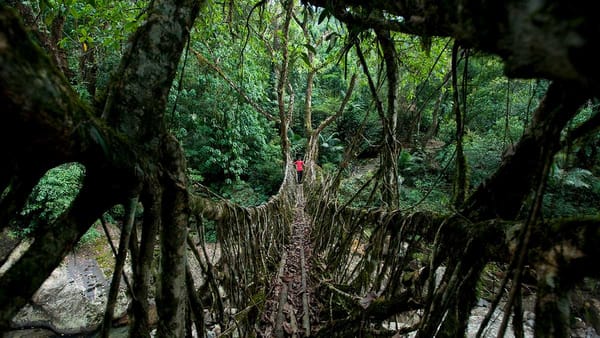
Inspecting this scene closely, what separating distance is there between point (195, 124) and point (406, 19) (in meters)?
5.72

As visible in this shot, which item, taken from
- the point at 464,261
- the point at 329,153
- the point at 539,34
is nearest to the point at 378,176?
the point at 464,261

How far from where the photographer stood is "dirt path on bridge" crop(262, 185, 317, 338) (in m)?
1.79

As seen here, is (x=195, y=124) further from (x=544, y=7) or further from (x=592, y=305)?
(x=592, y=305)

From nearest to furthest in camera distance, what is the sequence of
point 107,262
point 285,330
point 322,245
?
1. point 285,330
2. point 322,245
3. point 107,262

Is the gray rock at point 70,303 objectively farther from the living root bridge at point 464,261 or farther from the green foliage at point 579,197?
the green foliage at point 579,197

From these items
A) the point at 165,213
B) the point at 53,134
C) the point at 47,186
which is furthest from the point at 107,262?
the point at 53,134

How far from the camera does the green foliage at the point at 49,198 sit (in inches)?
159

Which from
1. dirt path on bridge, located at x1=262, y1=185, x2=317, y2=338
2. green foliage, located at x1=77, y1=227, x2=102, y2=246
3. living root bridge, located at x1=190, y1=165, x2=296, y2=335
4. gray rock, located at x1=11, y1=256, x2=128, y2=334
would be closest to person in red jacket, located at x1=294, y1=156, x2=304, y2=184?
dirt path on bridge, located at x1=262, y1=185, x2=317, y2=338

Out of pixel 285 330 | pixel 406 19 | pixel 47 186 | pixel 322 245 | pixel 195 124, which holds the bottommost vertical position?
pixel 285 330

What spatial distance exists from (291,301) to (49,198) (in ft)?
13.7

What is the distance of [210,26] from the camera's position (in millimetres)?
2188

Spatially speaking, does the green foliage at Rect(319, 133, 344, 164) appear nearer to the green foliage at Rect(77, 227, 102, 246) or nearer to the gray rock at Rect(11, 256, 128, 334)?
the green foliage at Rect(77, 227, 102, 246)

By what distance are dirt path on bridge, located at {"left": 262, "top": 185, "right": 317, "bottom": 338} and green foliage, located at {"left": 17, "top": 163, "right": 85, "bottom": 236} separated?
11.2ft

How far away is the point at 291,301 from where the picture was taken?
2166 millimetres
